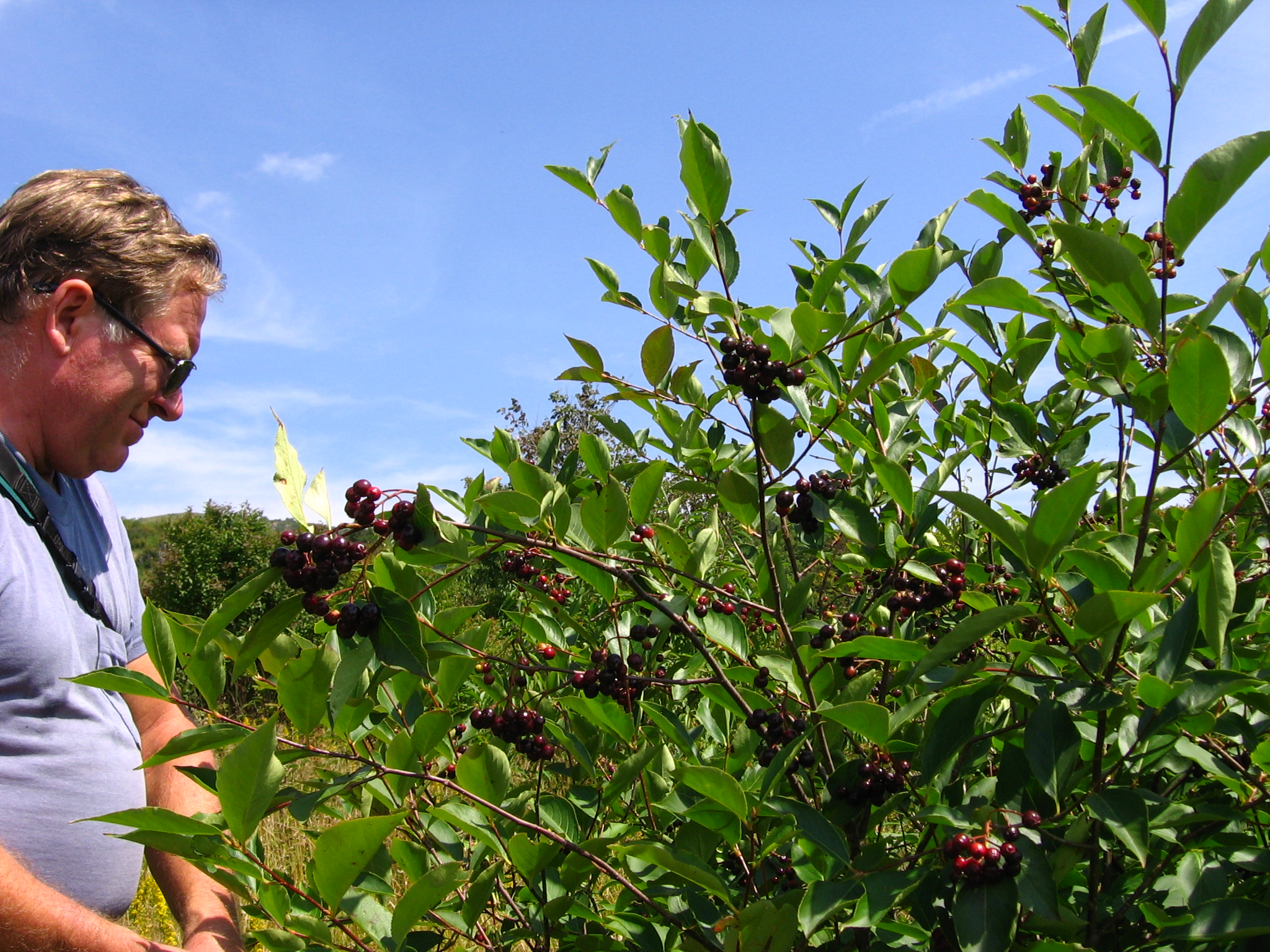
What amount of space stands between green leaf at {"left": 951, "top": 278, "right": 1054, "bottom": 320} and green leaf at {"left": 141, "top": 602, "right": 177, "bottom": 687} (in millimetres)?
1277

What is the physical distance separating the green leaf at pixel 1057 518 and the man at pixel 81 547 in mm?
1730

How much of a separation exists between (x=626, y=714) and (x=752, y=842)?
286 millimetres

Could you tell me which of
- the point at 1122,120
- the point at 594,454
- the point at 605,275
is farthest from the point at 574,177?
the point at 1122,120

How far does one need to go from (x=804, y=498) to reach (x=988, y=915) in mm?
749

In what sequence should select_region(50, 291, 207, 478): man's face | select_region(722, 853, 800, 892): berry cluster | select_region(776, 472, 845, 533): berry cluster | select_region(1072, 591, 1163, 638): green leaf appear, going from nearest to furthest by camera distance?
select_region(1072, 591, 1163, 638): green leaf, select_region(722, 853, 800, 892): berry cluster, select_region(776, 472, 845, 533): berry cluster, select_region(50, 291, 207, 478): man's face

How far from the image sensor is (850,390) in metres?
1.45

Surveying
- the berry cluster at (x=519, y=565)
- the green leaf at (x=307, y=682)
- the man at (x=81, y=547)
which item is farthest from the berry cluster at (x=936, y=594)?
the man at (x=81, y=547)

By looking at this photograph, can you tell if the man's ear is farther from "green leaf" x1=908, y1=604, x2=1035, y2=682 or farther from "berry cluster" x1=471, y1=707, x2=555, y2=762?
"green leaf" x1=908, y1=604, x2=1035, y2=682

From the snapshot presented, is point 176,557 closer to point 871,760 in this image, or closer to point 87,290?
point 87,290

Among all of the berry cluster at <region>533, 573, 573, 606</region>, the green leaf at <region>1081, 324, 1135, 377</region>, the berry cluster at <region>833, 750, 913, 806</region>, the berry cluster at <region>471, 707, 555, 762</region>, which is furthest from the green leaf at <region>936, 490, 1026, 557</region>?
the berry cluster at <region>533, 573, 573, 606</region>

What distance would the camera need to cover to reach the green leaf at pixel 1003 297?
1.26 meters

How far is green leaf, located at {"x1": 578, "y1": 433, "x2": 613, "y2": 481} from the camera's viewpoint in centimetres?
143

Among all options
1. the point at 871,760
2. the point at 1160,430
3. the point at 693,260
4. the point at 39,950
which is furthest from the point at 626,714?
the point at 39,950

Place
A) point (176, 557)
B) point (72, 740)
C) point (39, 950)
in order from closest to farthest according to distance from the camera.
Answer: point (39, 950)
point (72, 740)
point (176, 557)
